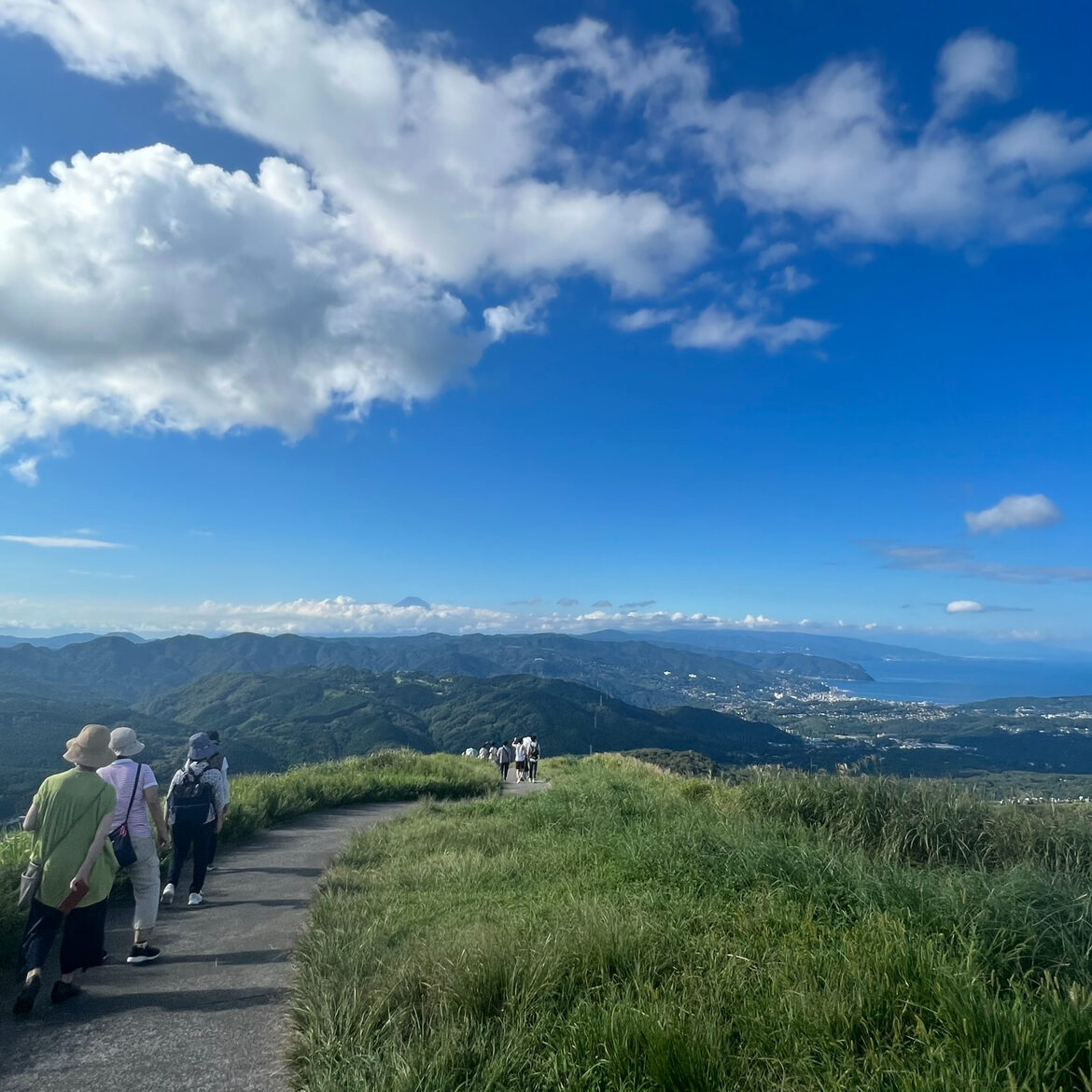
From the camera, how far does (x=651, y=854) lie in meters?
6.71

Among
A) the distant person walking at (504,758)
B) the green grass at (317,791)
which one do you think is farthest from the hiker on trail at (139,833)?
the distant person walking at (504,758)

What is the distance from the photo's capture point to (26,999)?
14.3 feet

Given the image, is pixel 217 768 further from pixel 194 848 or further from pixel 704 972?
pixel 704 972

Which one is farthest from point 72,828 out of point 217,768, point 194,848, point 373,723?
point 373,723

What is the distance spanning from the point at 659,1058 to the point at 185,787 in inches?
232

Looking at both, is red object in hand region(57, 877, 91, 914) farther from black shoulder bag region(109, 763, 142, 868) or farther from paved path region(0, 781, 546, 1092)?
black shoulder bag region(109, 763, 142, 868)

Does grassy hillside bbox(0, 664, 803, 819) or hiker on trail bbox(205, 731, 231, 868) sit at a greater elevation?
hiker on trail bbox(205, 731, 231, 868)

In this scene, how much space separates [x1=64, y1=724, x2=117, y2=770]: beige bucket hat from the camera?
5.06 meters

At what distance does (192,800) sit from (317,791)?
644cm

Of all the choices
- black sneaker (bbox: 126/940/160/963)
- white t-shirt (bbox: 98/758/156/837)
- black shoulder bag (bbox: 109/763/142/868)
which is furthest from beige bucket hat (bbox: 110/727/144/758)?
black sneaker (bbox: 126/940/160/963)

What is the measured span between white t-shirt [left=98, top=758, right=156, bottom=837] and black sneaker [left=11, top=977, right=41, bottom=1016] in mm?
1260

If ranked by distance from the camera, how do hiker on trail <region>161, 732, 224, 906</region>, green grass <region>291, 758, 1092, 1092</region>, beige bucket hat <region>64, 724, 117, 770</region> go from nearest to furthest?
green grass <region>291, 758, 1092, 1092</region> → beige bucket hat <region>64, 724, 117, 770</region> → hiker on trail <region>161, 732, 224, 906</region>

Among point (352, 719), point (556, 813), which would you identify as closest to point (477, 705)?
point (352, 719)

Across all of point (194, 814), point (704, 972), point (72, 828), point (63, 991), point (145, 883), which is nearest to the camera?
point (704, 972)
